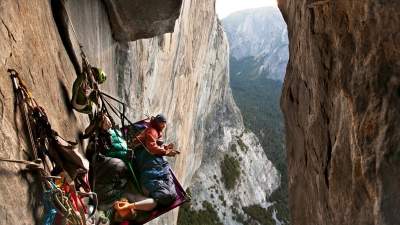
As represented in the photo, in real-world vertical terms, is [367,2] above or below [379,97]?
above

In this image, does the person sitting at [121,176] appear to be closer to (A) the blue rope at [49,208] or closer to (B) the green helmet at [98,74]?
(B) the green helmet at [98,74]

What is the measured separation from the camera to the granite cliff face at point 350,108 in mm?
7945

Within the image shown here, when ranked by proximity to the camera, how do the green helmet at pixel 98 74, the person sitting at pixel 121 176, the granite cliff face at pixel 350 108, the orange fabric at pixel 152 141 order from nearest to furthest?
1. the granite cliff face at pixel 350 108
2. the person sitting at pixel 121 176
3. the orange fabric at pixel 152 141
4. the green helmet at pixel 98 74

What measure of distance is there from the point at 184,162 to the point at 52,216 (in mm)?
29920

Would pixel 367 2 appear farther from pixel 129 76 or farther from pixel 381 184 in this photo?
pixel 129 76

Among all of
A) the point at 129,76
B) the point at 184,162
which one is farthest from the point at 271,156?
the point at 129,76

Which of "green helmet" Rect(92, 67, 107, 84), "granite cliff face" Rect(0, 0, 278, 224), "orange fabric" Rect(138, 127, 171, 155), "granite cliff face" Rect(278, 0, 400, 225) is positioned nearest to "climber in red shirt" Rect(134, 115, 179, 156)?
"orange fabric" Rect(138, 127, 171, 155)

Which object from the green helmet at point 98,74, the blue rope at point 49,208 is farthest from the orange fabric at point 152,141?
the blue rope at point 49,208

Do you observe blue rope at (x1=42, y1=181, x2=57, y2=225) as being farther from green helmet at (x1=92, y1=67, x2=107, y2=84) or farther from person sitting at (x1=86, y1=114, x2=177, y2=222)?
green helmet at (x1=92, y1=67, x2=107, y2=84)

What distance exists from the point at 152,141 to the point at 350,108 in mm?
3514

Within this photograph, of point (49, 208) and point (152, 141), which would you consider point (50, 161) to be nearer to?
point (49, 208)

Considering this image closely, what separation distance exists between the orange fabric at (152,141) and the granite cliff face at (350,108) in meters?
3.29

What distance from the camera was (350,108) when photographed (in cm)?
890

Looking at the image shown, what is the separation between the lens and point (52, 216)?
6.79 meters
